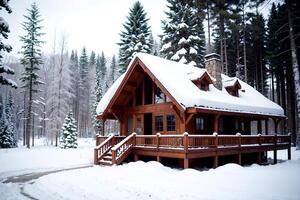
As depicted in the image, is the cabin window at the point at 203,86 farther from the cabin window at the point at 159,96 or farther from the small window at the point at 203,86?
the cabin window at the point at 159,96

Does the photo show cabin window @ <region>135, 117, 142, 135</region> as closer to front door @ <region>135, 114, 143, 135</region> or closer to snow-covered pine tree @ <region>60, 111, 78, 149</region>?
front door @ <region>135, 114, 143, 135</region>

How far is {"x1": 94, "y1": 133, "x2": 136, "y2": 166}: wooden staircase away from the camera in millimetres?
16547

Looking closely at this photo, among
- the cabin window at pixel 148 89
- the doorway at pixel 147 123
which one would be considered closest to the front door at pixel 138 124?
the doorway at pixel 147 123

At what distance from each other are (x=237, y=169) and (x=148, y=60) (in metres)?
8.87

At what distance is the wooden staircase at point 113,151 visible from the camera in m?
16.5

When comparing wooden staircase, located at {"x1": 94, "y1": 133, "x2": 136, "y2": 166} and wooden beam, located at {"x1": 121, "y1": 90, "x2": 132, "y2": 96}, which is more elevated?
wooden beam, located at {"x1": 121, "y1": 90, "x2": 132, "y2": 96}

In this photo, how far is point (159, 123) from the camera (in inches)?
754

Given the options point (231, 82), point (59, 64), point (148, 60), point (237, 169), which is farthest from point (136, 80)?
point (59, 64)

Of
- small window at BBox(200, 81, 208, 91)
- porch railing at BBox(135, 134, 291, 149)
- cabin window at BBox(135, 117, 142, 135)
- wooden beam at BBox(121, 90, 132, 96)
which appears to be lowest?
porch railing at BBox(135, 134, 291, 149)

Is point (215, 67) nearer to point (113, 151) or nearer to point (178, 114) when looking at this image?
point (178, 114)

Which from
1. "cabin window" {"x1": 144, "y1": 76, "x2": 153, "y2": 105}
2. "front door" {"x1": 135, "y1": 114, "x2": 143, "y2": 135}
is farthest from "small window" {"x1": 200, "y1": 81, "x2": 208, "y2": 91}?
"front door" {"x1": 135, "y1": 114, "x2": 143, "y2": 135}

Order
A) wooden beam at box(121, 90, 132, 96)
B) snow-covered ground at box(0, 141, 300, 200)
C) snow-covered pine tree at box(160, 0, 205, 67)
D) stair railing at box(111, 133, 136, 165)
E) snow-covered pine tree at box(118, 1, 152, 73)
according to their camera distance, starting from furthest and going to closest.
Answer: snow-covered pine tree at box(118, 1, 152, 73) < snow-covered pine tree at box(160, 0, 205, 67) < wooden beam at box(121, 90, 132, 96) < stair railing at box(111, 133, 136, 165) < snow-covered ground at box(0, 141, 300, 200)

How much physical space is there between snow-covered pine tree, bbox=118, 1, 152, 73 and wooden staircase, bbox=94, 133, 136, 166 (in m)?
17.8

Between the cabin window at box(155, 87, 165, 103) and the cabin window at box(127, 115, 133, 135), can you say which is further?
the cabin window at box(127, 115, 133, 135)
